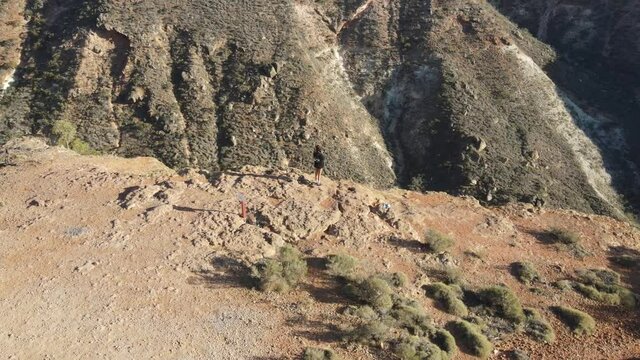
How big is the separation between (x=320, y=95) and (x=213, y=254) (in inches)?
756

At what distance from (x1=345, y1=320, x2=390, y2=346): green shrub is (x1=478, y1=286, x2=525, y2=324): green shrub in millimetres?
4721

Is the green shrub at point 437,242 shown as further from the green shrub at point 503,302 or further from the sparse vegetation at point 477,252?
the green shrub at point 503,302

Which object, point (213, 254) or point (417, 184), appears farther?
point (417, 184)

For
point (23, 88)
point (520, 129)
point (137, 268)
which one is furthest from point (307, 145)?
point (23, 88)

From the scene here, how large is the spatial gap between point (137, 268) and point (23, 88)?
23.7 meters

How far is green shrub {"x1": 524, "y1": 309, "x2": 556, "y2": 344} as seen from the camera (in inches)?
647

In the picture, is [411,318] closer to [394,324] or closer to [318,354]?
[394,324]

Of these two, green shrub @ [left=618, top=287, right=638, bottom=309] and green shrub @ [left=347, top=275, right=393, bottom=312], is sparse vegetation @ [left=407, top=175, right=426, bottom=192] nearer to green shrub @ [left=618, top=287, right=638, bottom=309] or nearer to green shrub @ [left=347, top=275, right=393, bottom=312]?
green shrub @ [left=618, top=287, right=638, bottom=309]

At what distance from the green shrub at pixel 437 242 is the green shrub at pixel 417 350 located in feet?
17.8

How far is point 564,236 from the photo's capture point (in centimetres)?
2203

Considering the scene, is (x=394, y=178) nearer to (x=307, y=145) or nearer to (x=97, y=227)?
(x=307, y=145)

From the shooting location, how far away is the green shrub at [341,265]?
17500mm

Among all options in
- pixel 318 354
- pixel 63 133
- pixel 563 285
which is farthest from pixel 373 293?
pixel 63 133

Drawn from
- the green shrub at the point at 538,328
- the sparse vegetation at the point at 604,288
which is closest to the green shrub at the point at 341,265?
the green shrub at the point at 538,328
